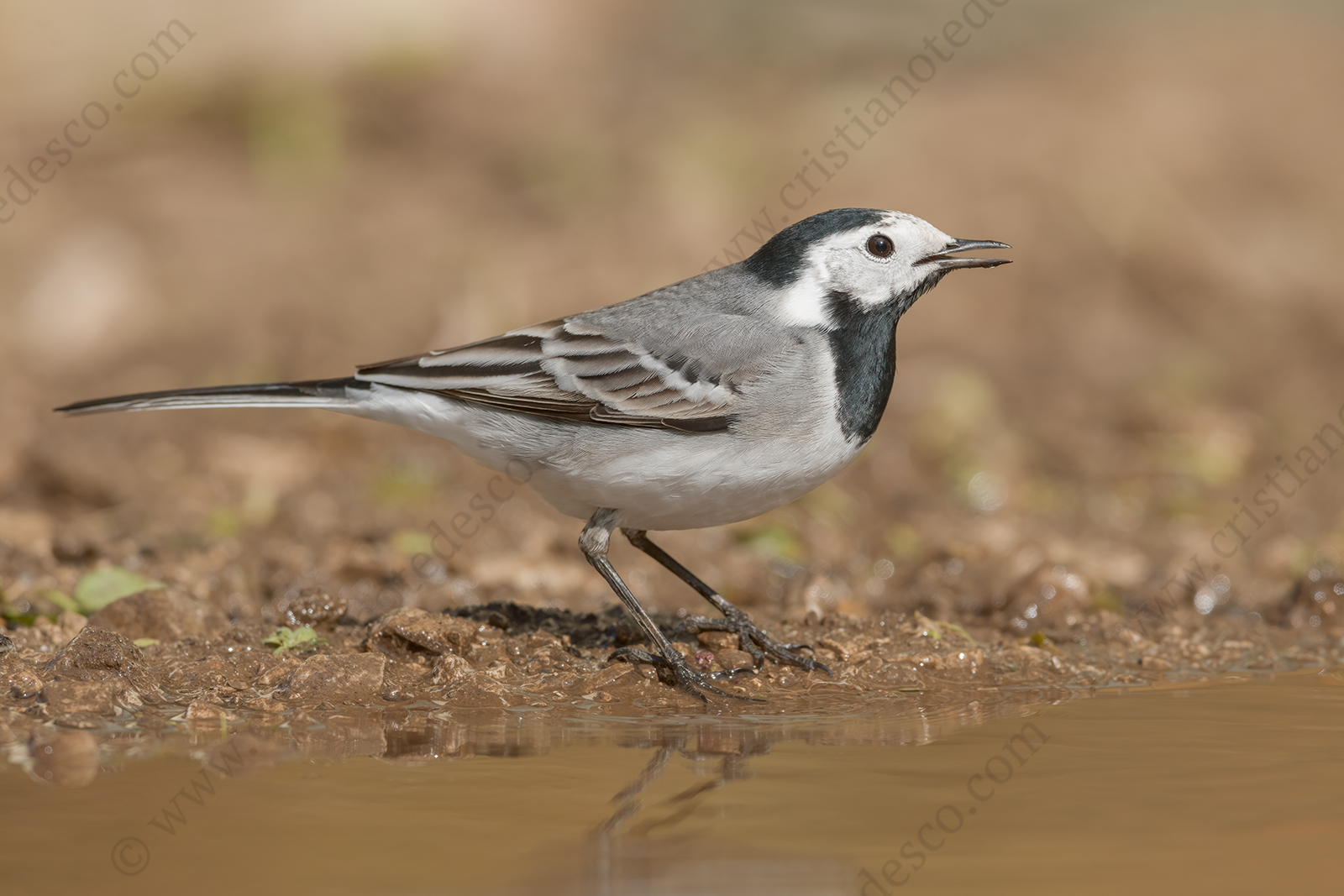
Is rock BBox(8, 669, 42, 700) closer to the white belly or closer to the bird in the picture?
the bird

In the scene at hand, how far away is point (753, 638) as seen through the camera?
5.38 m

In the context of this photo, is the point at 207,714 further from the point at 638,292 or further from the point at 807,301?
the point at 638,292

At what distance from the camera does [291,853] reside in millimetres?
3133

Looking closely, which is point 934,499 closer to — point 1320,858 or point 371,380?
point 371,380

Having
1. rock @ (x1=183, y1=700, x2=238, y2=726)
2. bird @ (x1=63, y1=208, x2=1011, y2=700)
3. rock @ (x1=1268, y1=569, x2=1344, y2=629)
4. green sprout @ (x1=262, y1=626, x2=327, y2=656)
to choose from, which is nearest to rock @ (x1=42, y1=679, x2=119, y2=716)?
rock @ (x1=183, y1=700, x2=238, y2=726)

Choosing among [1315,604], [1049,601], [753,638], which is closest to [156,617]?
[753,638]

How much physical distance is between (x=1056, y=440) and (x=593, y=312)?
16.0 feet

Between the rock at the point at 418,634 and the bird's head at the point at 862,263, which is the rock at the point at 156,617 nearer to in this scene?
the rock at the point at 418,634

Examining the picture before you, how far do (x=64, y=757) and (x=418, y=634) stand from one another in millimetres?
1450

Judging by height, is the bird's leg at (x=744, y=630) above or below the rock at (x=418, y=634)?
below

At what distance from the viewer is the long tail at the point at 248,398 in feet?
18.0

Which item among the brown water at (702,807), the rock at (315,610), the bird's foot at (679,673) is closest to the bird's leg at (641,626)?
the bird's foot at (679,673)

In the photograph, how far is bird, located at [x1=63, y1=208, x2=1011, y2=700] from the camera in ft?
17.0

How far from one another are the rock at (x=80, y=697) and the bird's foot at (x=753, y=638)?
2.20 m
